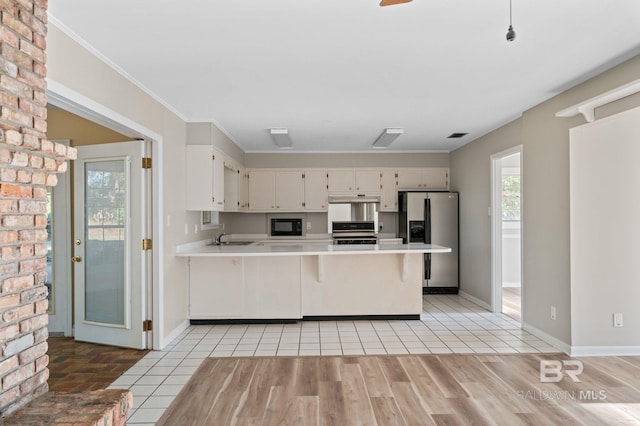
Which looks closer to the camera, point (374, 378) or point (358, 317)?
point (374, 378)

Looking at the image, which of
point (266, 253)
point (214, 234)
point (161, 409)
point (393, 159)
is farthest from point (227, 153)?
point (161, 409)

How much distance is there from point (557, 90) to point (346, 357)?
3.09m

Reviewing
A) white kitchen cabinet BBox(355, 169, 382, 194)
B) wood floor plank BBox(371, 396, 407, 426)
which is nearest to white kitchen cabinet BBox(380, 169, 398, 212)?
white kitchen cabinet BBox(355, 169, 382, 194)

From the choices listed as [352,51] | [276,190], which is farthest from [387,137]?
[352,51]

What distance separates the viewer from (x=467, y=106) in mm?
4273

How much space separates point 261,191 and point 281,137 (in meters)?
1.55

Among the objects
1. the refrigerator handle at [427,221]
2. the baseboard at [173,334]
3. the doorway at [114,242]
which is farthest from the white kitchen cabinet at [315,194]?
the doorway at [114,242]

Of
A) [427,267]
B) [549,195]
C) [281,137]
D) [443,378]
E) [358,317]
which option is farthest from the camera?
[427,267]

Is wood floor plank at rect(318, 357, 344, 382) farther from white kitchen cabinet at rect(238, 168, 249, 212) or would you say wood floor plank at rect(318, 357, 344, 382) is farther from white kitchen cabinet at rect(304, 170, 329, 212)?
white kitchen cabinet at rect(304, 170, 329, 212)

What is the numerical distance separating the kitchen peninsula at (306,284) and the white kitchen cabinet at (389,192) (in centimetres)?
217

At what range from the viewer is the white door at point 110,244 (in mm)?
3891

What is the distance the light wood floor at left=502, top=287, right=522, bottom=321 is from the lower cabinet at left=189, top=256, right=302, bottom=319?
2709 millimetres

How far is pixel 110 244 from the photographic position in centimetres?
402

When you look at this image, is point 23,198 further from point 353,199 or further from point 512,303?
point 512,303
